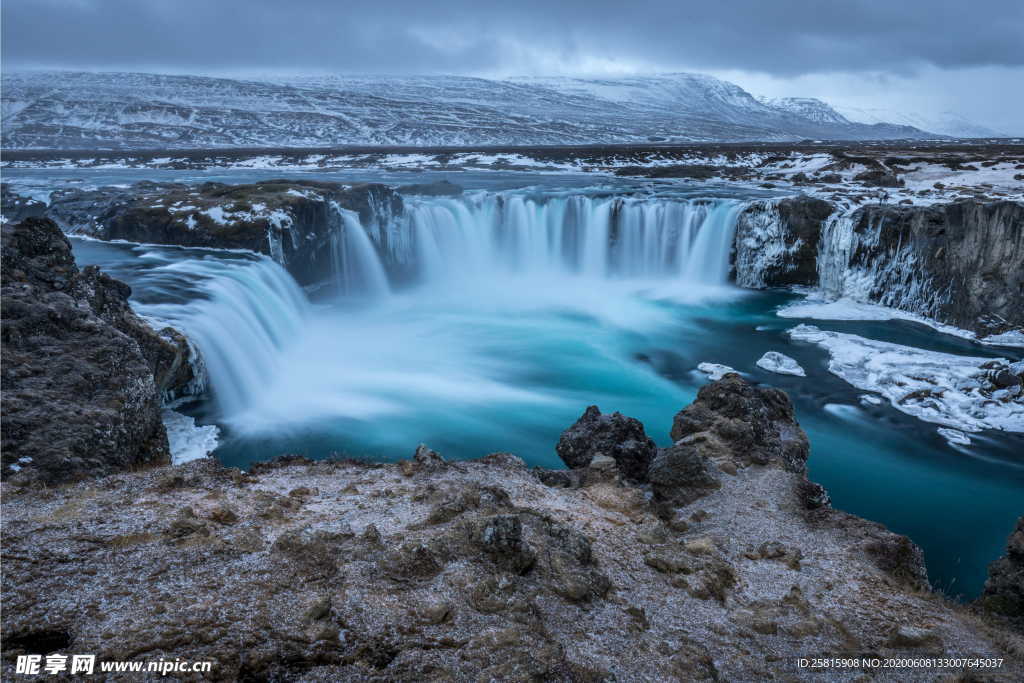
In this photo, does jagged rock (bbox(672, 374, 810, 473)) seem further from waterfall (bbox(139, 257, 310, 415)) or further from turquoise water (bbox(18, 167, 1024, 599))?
waterfall (bbox(139, 257, 310, 415))

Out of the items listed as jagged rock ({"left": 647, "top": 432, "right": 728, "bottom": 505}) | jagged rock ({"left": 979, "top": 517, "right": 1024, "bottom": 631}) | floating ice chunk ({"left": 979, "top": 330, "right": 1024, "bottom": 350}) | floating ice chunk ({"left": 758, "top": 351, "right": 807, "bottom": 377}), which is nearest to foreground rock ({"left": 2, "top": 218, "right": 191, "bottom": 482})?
jagged rock ({"left": 647, "top": 432, "right": 728, "bottom": 505})

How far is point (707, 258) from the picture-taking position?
28484 millimetres

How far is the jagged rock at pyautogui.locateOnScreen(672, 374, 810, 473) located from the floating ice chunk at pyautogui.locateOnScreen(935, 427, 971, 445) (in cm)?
490

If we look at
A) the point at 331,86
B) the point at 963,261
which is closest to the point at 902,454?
the point at 963,261

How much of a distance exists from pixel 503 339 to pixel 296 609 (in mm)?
16875

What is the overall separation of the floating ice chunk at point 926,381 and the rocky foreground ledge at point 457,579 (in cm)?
893

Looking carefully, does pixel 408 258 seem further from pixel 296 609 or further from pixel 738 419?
pixel 296 609

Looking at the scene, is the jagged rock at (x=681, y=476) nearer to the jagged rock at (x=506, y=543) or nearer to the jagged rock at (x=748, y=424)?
the jagged rock at (x=748, y=424)

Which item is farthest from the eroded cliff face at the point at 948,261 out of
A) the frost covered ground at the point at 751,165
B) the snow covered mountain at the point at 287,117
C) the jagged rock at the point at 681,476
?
the snow covered mountain at the point at 287,117

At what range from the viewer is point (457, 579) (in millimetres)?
5609

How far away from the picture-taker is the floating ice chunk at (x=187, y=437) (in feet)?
37.8

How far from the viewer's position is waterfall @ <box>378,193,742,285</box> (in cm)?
2877

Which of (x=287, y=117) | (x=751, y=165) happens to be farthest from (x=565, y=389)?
(x=287, y=117)

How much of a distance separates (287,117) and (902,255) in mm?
115842
